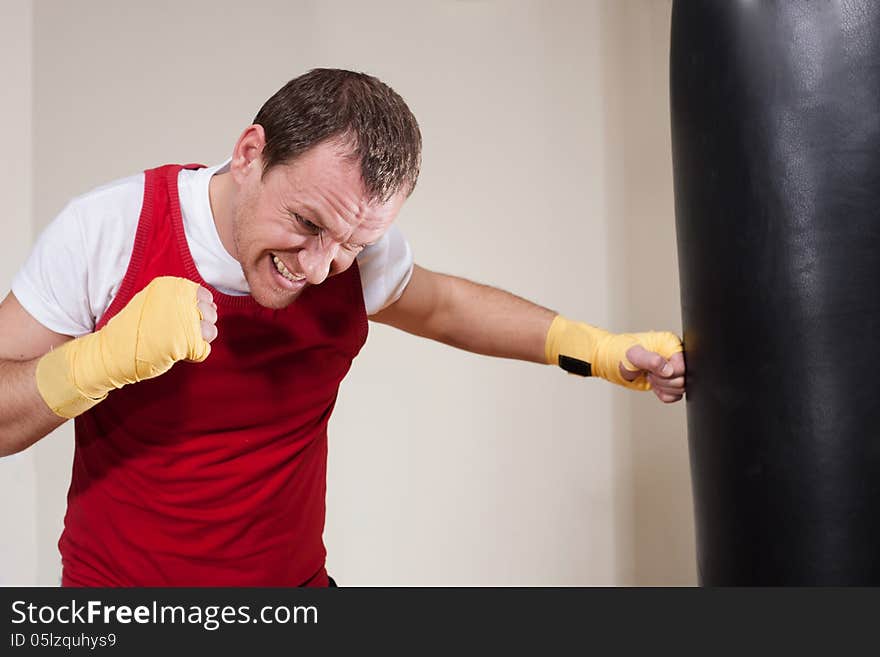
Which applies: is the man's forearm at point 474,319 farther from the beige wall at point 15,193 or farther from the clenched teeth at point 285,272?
the beige wall at point 15,193

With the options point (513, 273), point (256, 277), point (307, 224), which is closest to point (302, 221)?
point (307, 224)

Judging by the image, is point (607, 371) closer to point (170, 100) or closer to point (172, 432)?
point (172, 432)

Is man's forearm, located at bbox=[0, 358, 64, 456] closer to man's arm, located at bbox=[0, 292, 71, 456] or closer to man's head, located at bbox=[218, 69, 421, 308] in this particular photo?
man's arm, located at bbox=[0, 292, 71, 456]

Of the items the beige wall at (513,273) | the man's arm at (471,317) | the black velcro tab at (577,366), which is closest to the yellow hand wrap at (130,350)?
the man's arm at (471,317)

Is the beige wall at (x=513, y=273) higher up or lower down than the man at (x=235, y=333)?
higher up

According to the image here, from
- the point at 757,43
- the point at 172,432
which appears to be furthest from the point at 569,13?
the point at 172,432

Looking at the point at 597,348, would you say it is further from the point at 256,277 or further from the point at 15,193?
the point at 15,193

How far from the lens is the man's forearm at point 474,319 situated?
157 cm

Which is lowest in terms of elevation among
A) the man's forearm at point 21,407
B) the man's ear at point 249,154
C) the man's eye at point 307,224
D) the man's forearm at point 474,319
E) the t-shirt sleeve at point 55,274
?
the man's forearm at point 21,407

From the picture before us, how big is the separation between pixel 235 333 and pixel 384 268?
0.25 meters

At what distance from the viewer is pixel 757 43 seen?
3.59 ft

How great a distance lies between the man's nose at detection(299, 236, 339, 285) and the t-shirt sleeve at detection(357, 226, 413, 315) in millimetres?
222

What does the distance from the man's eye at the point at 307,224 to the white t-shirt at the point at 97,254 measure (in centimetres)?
14

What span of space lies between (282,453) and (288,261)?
315mm
